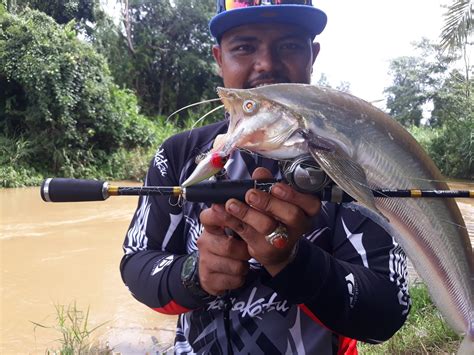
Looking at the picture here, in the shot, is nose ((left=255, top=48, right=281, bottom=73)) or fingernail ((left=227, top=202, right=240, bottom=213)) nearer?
fingernail ((left=227, top=202, right=240, bottom=213))

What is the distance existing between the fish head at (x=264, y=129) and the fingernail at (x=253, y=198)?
110mm

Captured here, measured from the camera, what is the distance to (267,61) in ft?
5.25

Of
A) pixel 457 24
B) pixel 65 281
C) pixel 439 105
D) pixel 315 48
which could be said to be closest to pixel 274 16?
pixel 315 48

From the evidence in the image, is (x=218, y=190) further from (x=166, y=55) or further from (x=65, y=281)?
(x=166, y=55)

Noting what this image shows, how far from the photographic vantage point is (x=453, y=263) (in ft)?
4.33

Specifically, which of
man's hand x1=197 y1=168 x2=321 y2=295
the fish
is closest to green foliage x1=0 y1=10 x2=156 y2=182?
man's hand x1=197 y1=168 x2=321 y2=295

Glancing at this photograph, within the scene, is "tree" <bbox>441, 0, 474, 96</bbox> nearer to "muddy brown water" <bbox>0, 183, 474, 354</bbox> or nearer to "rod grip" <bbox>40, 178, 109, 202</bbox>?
"muddy brown water" <bbox>0, 183, 474, 354</bbox>

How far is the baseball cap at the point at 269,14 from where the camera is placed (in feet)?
5.15

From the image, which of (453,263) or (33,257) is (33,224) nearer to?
(33,257)

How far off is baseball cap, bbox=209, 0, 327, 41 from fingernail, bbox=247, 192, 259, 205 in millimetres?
844

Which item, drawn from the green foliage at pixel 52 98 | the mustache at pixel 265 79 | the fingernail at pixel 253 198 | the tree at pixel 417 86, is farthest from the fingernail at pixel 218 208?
the tree at pixel 417 86

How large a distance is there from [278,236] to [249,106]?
12.5 inches

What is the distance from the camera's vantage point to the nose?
1599mm

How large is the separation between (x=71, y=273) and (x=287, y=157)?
514 centimetres
